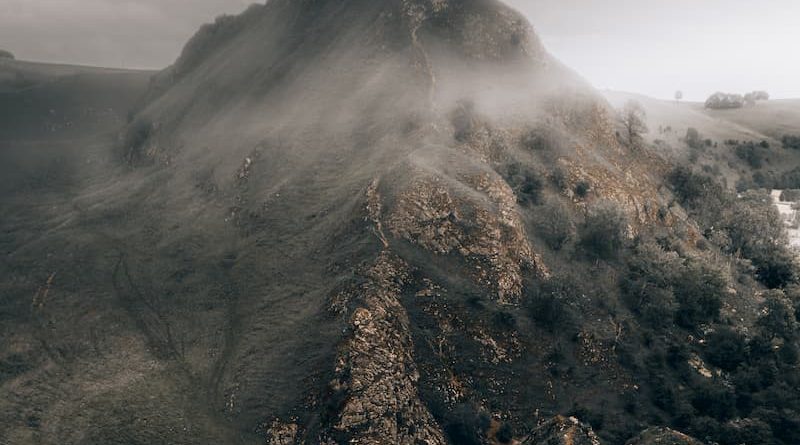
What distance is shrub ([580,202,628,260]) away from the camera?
2442 inches

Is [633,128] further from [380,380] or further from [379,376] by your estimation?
[380,380]

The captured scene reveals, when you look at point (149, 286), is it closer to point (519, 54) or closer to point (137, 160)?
point (137, 160)

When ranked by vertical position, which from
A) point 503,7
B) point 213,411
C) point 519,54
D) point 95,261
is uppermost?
point 503,7

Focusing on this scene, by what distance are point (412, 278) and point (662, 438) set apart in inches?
997

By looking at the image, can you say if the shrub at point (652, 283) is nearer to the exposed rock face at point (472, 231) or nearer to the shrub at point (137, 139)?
the exposed rock face at point (472, 231)

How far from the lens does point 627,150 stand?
271 ft

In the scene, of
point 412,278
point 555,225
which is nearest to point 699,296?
point 555,225

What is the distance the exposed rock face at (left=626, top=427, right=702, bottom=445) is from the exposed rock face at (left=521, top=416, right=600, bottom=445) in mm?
3333

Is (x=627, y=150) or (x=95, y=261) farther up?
(x=627, y=150)

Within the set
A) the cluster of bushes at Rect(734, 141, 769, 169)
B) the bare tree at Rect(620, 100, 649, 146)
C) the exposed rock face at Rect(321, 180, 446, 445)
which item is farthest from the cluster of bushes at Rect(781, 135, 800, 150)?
the exposed rock face at Rect(321, 180, 446, 445)

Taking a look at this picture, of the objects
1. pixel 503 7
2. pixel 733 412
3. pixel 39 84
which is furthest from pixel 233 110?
pixel 39 84

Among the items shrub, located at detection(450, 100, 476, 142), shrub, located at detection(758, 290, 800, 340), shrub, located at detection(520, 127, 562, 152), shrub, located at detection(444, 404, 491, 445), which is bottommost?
shrub, located at detection(444, 404, 491, 445)

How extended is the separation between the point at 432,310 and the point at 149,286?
130 ft

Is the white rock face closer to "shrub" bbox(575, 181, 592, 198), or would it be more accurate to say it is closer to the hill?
the hill
